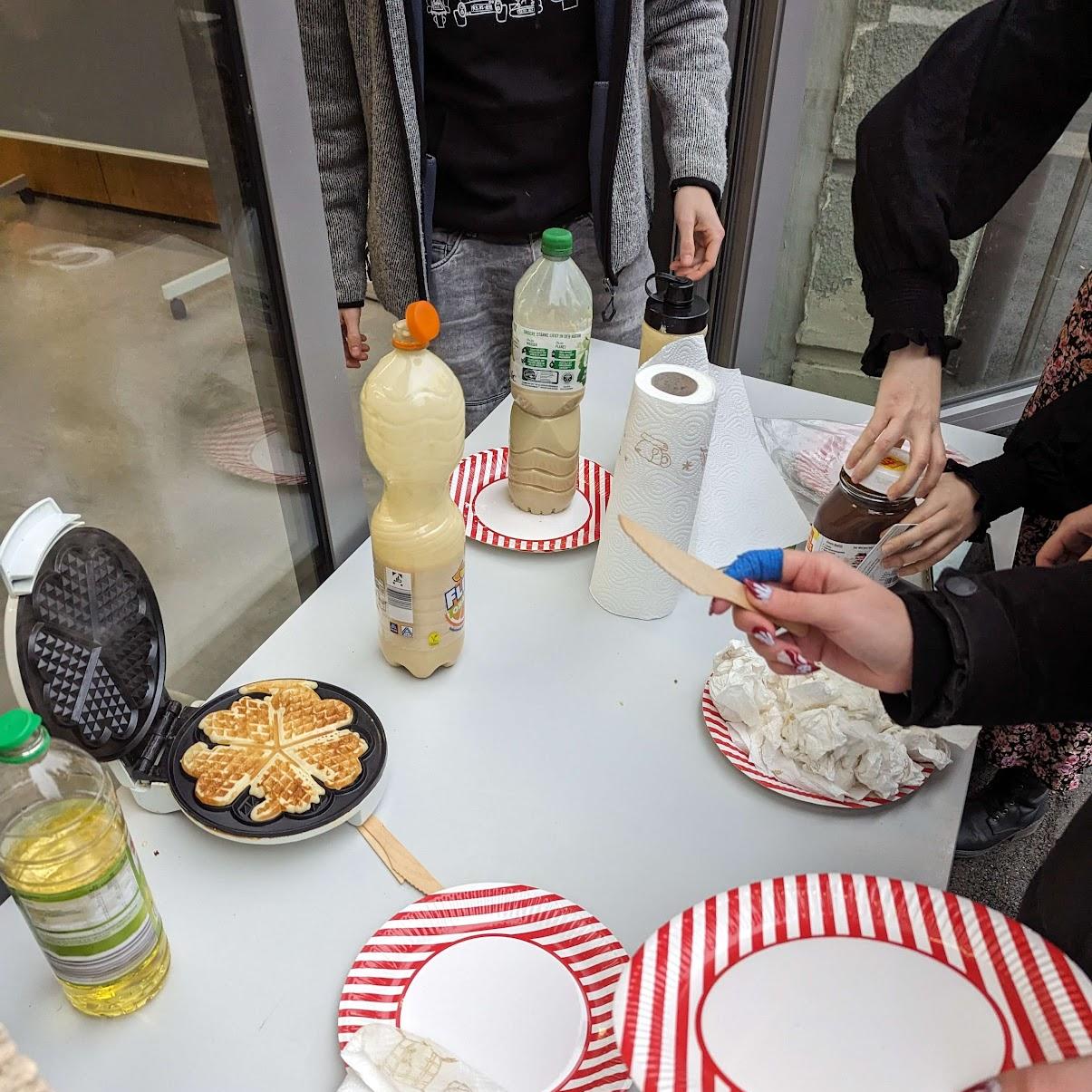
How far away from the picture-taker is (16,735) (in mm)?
501

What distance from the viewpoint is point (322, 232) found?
92cm

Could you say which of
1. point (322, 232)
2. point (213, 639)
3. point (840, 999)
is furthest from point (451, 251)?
point (840, 999)

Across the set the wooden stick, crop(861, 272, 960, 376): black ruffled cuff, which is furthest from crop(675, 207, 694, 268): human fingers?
the wooden stick

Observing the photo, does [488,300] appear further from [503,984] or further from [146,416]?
[503,984]

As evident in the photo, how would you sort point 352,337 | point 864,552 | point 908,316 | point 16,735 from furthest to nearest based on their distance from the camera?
1. point 352,337
2. point 908,316
3. point 864,552
4. point 16,735

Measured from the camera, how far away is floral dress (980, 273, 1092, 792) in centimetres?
116

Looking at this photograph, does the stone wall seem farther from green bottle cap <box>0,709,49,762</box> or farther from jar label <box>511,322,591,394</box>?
green bottle cap <box>0,709,49,762</box>

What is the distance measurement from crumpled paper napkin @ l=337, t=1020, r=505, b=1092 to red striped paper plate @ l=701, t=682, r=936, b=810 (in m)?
0.36

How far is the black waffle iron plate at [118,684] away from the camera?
0.65 metres

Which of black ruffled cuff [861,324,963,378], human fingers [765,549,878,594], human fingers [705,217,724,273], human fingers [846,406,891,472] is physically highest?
human fingers [765,549,878,594]

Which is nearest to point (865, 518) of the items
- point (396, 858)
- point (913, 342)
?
Answer: point (913, 342)

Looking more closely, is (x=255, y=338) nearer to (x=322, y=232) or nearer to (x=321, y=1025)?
(x=322, y=232)

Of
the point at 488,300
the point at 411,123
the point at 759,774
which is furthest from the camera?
the point at 488,300

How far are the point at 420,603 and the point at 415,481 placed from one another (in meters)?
0.12
